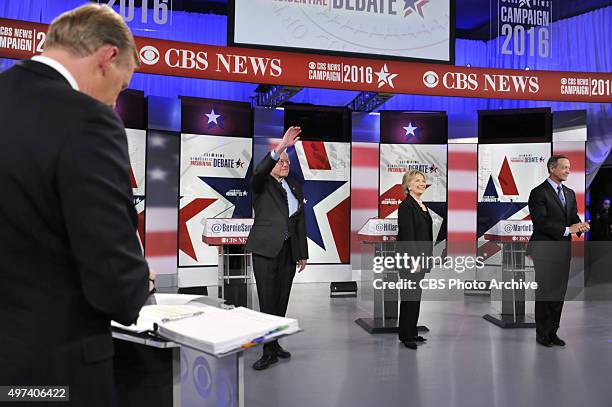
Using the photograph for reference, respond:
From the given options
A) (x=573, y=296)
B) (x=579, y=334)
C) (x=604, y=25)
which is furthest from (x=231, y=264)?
(x=604, y=25)

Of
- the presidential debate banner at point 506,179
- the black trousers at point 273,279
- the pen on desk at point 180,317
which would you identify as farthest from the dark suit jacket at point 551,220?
the pen on desk at point 180,317

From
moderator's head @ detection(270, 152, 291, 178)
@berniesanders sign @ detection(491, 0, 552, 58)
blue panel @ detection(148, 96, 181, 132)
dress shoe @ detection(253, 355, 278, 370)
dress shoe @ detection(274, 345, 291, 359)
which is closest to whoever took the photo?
dress shoe @ detection(253, 355, 278, 370)

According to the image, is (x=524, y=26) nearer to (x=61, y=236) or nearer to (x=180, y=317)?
(x=180, y=317)

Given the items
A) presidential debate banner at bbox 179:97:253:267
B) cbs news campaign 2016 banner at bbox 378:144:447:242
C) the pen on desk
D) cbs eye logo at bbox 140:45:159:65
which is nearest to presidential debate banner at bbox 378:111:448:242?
cbs news campaign 2016 banner at bbox 378:144:447:242

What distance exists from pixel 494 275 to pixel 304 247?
14.0ft

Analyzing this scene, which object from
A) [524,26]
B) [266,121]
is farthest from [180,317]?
[266,121]

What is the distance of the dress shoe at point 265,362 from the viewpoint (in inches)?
144

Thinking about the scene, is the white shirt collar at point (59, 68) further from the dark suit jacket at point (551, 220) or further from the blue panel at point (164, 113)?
the blue panel at point (164, 113)

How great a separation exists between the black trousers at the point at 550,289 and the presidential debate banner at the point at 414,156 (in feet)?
11.1

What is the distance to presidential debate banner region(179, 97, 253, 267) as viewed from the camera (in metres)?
7.26

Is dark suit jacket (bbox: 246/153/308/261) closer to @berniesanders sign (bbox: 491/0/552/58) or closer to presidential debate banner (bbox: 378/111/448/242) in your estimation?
@berniesanders sign (bbox: 491/0/552/58)

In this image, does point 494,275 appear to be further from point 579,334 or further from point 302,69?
point 302,69

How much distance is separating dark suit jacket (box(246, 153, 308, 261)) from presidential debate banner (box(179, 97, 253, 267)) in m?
3.60

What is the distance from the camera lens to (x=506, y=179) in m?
7.57
